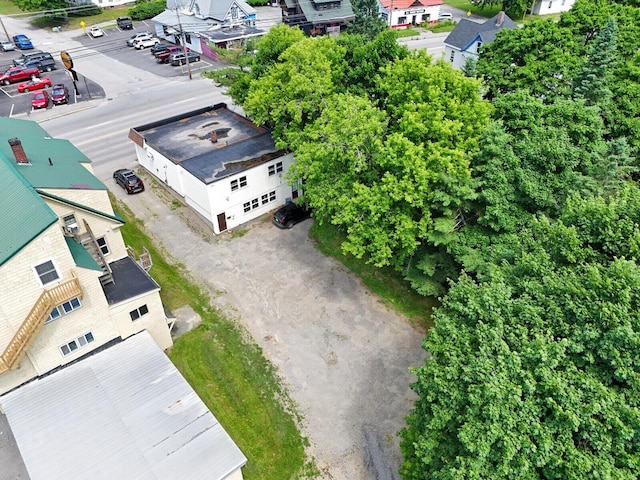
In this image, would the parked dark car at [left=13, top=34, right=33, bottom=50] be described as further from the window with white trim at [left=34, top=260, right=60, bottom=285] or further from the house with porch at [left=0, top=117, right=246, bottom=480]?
the window with white trim at [left=34, top=260, right=60, bottom=285]

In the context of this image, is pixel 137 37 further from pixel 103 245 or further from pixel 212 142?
pixel 103 245

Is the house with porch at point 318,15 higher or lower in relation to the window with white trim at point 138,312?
higher

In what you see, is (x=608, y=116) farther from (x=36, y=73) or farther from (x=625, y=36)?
(x=36, y=73)

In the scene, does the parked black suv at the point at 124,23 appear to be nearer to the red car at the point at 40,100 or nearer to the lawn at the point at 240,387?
the red car at the point at 40,100

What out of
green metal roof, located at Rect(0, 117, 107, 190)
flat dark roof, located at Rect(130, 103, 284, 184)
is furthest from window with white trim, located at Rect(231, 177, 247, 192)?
green metal roof, located at Rect(0, 117, 107, 190)

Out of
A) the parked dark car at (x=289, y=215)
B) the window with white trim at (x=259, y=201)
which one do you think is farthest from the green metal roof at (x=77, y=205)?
the parked dark car at (x=289, y=215)

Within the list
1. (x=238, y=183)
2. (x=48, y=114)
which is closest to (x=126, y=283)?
(x=238, y=183)

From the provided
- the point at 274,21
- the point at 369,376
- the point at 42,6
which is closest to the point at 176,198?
the point at 369,376
